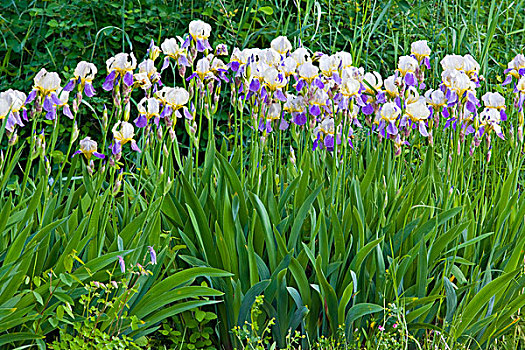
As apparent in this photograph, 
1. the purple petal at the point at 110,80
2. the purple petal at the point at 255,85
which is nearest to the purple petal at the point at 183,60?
the purple petal at the point at 255,85

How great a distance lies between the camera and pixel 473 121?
8.63ft

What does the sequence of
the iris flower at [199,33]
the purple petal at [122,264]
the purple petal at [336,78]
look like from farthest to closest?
the iris flower at [199,33]
the purple petal at [336,78]
the purple petal at [122,264]

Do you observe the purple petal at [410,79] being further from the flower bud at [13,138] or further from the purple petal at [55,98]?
the flower bud at [13,138]

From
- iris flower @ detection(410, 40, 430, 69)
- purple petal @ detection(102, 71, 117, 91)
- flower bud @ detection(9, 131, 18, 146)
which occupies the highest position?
iris flower @ detection(410, 40, 430, 69)

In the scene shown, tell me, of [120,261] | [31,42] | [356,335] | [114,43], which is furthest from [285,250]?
[31,42]

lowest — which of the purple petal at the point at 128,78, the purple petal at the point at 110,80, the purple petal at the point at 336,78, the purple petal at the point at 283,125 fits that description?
the purple petal at the point at 283,125

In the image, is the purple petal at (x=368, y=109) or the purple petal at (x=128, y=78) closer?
the purple petal at (x=128, y=78)

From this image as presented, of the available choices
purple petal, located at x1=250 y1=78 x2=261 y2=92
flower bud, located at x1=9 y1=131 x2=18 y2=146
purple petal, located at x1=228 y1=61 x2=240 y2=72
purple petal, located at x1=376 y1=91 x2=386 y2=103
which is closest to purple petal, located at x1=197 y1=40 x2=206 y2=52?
purple petal, located at x1=228 y1=61 x2=240 y2=72

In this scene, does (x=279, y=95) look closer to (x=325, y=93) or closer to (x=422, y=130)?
(x=325, y=93)

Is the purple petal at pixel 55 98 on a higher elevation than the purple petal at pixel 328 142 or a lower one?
higher

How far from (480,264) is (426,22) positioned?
8.48 feet

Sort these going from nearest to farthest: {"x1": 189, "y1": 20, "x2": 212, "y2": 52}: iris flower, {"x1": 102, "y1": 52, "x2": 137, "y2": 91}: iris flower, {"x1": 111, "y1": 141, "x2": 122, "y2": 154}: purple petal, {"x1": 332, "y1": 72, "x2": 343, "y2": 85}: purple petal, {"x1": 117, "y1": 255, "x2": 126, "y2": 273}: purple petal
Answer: {"x1": 117, "y1": 255, "x2": 126, "y2": 273}: purple petal, {"x1": 111, "y1": 141, "x2": 122, "y2": 154}: purple petal, {"x1": 102, "y1": 52, "x2": 137, "y2": 91}: iris flower, {"x1": 332, "y1": 72, "x2": 343, "y2": 85}: purple petal, {"x1": 189, "y1": 20, "x2": 212, "y2": 52}: iris flower

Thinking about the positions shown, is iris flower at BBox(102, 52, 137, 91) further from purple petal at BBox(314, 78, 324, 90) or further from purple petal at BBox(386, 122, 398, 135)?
purple petal at BBox(386, 122, 398, 135)

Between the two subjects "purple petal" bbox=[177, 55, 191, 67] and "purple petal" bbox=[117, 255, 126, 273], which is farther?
"purple petal" bbox=[177, 55, 191, 67]
